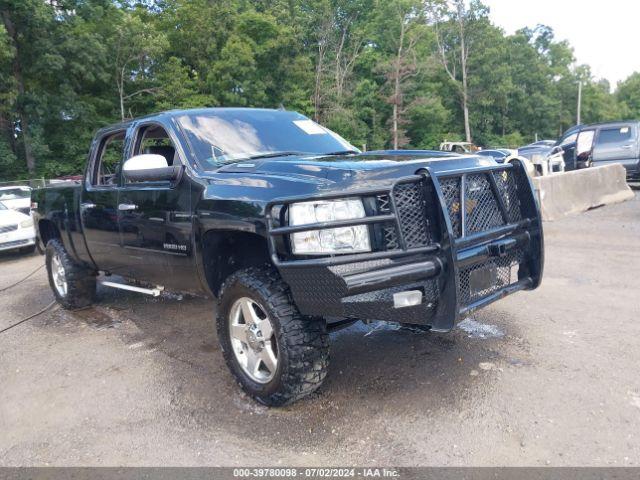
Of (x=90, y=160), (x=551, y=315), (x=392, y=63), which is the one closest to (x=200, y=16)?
(x=392, y=63)

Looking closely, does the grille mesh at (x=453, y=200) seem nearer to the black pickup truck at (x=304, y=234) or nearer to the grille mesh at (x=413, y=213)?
the black pickup truck at (x=304, y=234)

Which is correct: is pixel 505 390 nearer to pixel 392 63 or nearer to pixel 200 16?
pixel 200 16

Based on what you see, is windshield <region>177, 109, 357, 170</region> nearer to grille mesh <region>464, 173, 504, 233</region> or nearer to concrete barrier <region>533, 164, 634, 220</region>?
grille mesh <region>464, 173, 504, 233</region>

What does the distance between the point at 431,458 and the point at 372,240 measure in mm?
1211

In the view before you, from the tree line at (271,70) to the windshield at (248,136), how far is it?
24.8 metres

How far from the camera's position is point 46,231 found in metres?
6.56

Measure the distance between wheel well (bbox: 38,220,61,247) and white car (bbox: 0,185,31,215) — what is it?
6.48 m

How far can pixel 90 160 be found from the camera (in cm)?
552

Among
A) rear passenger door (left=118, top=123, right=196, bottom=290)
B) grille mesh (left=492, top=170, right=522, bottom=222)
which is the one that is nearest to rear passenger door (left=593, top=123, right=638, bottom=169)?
grille mesh (left=492, top=170, right=522, bottom=222)

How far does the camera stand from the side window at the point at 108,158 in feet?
17.0

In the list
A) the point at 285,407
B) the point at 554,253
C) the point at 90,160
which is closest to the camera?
the point at 285,407

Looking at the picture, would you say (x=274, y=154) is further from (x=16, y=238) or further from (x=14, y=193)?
(x=14, y=193)

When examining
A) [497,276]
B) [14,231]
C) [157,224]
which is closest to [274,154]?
[157,224]

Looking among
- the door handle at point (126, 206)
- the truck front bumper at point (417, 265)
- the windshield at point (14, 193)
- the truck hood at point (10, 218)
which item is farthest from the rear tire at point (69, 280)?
the windshield at point (14, 193)
